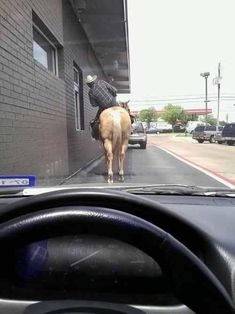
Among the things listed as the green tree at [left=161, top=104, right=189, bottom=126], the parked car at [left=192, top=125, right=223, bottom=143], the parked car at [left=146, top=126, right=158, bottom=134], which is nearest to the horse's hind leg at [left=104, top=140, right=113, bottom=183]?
the parked car at [left=192, top=125, right=223, bottom=143]

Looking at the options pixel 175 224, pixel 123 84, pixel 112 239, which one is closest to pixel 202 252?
pixel 175 224

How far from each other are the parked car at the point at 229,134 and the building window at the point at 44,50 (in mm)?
35164

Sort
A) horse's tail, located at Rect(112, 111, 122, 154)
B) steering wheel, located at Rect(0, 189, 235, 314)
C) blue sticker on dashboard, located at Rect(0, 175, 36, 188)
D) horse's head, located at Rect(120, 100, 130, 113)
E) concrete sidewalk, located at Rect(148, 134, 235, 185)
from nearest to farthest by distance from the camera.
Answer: steering wheel, located at Rect(0, 189, 235, 314) < blue sticker on dashboard, located at Rect(0, 175, 36, 188) < horse's tail, located at Rect(112, 111, 122, 154) < horse's head, located at Rect(120, 100, 130, 113) < concrete sidewalk, located at Rect(148, 134, 235, 185)

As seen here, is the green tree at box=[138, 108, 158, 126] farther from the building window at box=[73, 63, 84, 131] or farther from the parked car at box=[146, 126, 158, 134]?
the building window at box=[73, 63, 84, 131]

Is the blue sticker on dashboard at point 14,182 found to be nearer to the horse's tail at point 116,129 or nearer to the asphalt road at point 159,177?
the horse's tail at point 116,129

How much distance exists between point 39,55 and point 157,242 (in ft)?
33.1

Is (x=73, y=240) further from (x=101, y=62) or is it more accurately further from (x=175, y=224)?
(x=101, y=62)

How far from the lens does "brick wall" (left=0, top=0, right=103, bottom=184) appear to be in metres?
7.97

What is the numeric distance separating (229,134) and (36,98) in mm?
38863

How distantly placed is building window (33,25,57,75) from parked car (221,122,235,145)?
1384 inches

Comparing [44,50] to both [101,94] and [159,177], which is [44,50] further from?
[159,177]

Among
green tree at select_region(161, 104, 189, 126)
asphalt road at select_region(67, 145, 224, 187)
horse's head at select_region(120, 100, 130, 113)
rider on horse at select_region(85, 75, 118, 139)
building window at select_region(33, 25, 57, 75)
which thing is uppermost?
building window at select_region(33, 25, 57, 75)

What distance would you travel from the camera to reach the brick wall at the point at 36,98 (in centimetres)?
797

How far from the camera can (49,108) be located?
11.5 m
